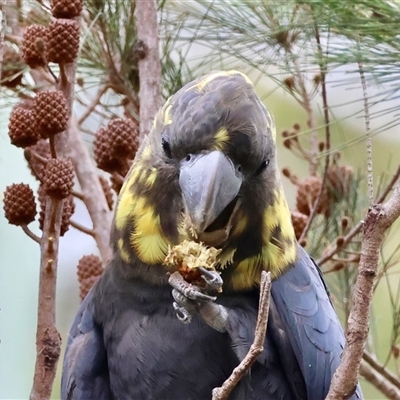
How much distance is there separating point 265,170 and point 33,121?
15.5 inches

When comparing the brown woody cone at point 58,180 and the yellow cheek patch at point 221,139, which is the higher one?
the yellow cheek patch at point 221,139

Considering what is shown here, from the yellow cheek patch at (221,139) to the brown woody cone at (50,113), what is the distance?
0.29 m

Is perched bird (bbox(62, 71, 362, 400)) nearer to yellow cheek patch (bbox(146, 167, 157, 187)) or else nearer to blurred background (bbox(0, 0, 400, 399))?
yellow cheek patch (bbox(146, 167, 157, 187))

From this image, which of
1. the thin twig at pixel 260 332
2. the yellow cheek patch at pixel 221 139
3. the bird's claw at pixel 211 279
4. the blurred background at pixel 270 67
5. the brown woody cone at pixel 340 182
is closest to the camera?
Answer: the thin twig at pixel 260 332

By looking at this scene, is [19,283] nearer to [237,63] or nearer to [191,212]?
[237,63]

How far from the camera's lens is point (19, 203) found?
118 centimetres

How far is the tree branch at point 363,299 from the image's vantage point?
29.5 inches

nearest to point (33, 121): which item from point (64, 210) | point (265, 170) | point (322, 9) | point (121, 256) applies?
point (64, 210)

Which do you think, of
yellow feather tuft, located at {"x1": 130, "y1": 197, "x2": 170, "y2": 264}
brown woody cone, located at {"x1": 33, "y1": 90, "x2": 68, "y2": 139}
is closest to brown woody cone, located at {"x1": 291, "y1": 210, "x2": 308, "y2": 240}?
yellow feather tuft, located at {"x1": 130, "y1": 197, "x2": 170, "y2": 264}

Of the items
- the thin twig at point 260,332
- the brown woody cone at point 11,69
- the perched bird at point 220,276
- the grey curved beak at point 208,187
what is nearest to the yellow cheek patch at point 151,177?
the perched bird at point 220,276

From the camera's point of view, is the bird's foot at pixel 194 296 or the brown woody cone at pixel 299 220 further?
the brown woody cone at pixel 299 220

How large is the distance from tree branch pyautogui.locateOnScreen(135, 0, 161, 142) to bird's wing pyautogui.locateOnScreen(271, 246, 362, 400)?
1.48ft

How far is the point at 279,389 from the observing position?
1.22m

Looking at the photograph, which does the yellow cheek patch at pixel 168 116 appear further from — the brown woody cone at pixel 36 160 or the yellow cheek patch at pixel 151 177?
the brown woody cone at pixel 36 160
